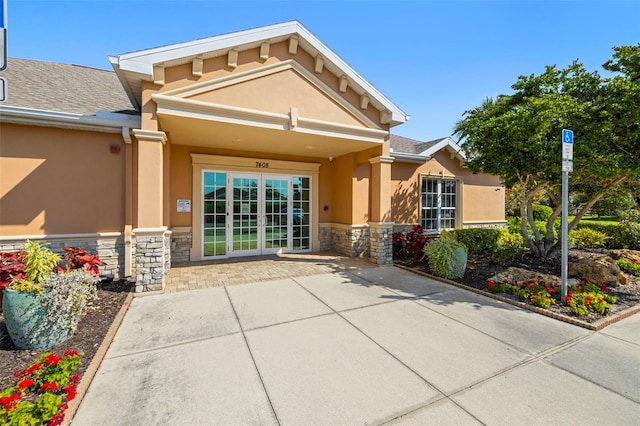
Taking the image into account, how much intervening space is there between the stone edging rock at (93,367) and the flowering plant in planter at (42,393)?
0.24 ft

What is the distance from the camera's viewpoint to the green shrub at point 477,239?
9.28 m

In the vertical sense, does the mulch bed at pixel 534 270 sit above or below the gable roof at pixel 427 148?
below

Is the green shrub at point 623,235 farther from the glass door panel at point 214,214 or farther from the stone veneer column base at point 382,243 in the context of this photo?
the glass door panel at point 214,214

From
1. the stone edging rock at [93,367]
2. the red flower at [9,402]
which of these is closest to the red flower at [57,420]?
the stone edging rock at [93,367]

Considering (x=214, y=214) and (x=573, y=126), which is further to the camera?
(x=214, y=214)

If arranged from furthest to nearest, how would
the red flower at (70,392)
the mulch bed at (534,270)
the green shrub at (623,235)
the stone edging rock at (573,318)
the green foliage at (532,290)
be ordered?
the green shrub at (623,235), the green foliage at (532,290), the mulch bed at (534,270), the stone edging rock at (573,318), the red flower at (70,392)

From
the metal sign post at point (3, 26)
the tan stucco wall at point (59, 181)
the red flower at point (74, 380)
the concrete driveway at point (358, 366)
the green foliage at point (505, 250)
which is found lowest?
the concrete driveway at point (358, 366)

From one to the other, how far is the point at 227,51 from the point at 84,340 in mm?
5622

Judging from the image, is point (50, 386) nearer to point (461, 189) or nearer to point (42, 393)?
point (42, 393)

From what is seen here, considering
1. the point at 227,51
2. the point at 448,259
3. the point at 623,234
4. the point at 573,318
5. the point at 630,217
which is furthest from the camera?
the point at 630,217

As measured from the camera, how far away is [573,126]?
6.18 metres

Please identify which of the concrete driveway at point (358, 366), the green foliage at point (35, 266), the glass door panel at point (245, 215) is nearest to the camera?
the concrete driveway at point (358, 366)

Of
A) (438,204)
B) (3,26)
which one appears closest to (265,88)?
(3,26)

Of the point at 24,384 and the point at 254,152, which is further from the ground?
the point at 254,152
